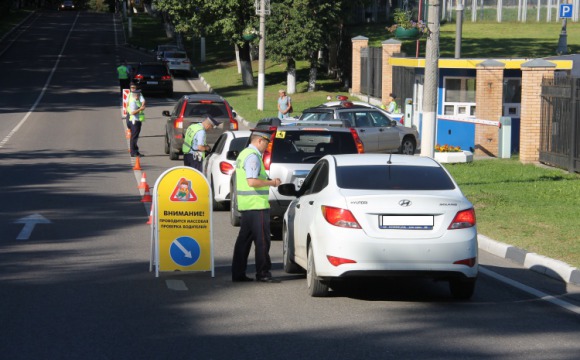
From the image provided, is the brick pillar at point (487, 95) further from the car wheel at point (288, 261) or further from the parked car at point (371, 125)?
the car wheel at point (288, 261)

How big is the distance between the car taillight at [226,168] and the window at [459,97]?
55.3 feet

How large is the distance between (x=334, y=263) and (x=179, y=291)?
77.7 inches

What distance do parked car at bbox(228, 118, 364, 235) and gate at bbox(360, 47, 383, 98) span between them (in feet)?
95.4

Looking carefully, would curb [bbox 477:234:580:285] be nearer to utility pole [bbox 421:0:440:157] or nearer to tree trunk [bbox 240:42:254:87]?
utility pole [bbox 421:0:440:157]

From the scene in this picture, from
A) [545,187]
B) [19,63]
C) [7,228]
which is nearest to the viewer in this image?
[7,228]

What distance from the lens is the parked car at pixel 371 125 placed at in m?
28.4

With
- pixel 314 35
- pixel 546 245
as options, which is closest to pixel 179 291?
pixel 546 245

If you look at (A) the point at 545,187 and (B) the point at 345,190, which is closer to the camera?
(B) the point at 345,190

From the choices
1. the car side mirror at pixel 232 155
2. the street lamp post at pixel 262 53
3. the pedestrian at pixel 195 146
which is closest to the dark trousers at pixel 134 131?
the pedestrian at pixel 195 146

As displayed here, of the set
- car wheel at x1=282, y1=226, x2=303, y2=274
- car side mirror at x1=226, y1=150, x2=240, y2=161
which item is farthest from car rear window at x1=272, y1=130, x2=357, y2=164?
car wheel at x1=282, y1=226, x2=303, y2=274

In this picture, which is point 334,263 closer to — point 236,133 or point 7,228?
point 7,228

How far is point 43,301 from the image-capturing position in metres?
10.2

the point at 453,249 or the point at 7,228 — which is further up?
the point at 453,249

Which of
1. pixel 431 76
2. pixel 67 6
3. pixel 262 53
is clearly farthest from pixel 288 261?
pixel 67 6
